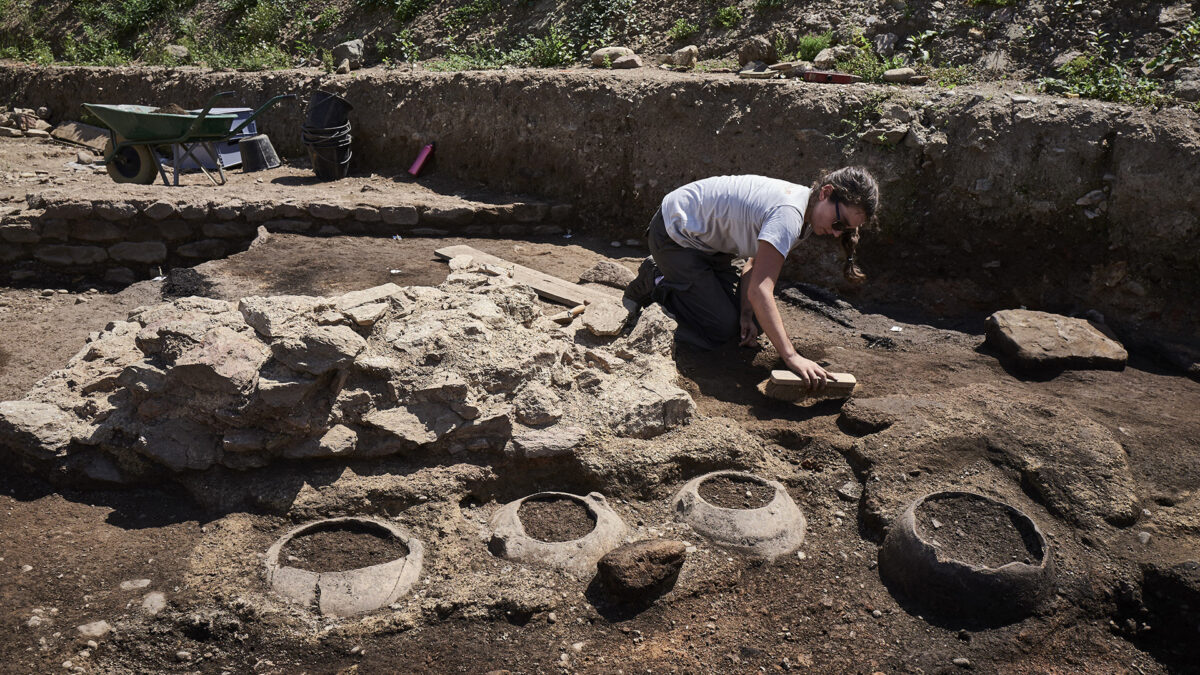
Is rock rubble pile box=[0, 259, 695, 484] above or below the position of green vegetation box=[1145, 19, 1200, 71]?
below

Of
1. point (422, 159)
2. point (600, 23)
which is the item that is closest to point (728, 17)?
point (600, 23)

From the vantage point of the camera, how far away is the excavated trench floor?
272cm

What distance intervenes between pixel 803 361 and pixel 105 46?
12847 mm

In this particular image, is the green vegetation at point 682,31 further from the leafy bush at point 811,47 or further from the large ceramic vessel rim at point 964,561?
the large ceramic vessel rim at point 964,561

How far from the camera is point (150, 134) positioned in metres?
8.01

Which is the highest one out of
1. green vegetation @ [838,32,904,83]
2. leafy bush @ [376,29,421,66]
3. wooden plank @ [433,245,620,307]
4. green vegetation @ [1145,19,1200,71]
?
green vegetation @ [1145,19,1200,71]

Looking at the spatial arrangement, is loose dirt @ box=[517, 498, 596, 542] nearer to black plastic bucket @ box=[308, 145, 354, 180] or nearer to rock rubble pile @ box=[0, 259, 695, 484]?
rock rubble pile @ box=[0, 259, 695, 484]

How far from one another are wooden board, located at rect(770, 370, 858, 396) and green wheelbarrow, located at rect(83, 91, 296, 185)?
6.01 meters

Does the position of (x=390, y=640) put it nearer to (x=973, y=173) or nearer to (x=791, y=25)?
(x=973, y=173)

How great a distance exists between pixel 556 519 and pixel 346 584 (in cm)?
82

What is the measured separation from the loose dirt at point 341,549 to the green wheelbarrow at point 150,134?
19.0 feet

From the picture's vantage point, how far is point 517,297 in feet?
14.2

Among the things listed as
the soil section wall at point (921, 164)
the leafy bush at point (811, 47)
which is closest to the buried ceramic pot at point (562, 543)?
the soil section wall at point (921, 164)

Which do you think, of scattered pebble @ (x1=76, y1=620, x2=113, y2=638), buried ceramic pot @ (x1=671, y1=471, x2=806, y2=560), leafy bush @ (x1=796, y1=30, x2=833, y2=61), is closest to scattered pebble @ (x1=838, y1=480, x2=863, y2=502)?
buried ceramic pot @ (x1=671, y1=471, x2=806, y2=560)
